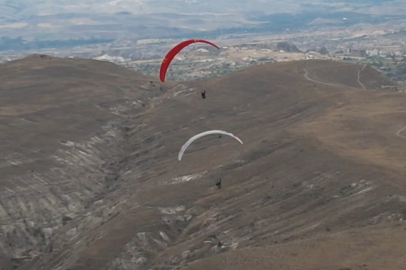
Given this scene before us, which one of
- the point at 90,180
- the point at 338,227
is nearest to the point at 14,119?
the point at 90,180

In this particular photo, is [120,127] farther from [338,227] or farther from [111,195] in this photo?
[338,227]

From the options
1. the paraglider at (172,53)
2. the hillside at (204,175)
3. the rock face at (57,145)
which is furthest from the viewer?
the rock face at (57,145)

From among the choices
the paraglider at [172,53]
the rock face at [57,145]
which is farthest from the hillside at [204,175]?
the paraglider at [172,53]

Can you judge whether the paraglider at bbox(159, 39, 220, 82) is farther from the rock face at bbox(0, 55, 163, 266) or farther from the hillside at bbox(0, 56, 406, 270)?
the rock face at bbox(0, 55, 163, 266)

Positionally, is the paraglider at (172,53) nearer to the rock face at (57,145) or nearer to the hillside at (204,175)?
the hillside at (204,175)

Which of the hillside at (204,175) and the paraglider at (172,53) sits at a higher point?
the paraglider at (172,53)

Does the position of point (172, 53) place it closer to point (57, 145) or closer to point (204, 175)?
point (204, 175)

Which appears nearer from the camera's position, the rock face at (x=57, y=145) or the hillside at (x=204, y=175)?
the hillside at (x=204, y=175)

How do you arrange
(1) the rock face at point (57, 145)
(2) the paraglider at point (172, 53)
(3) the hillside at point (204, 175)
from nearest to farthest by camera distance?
(3) the hillside at point (204, 175)
(2) the paraglider at point (172, 53)
(1) the rock face at point (57, 145)

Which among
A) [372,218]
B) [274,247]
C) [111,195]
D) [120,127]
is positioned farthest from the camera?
[120,127]
